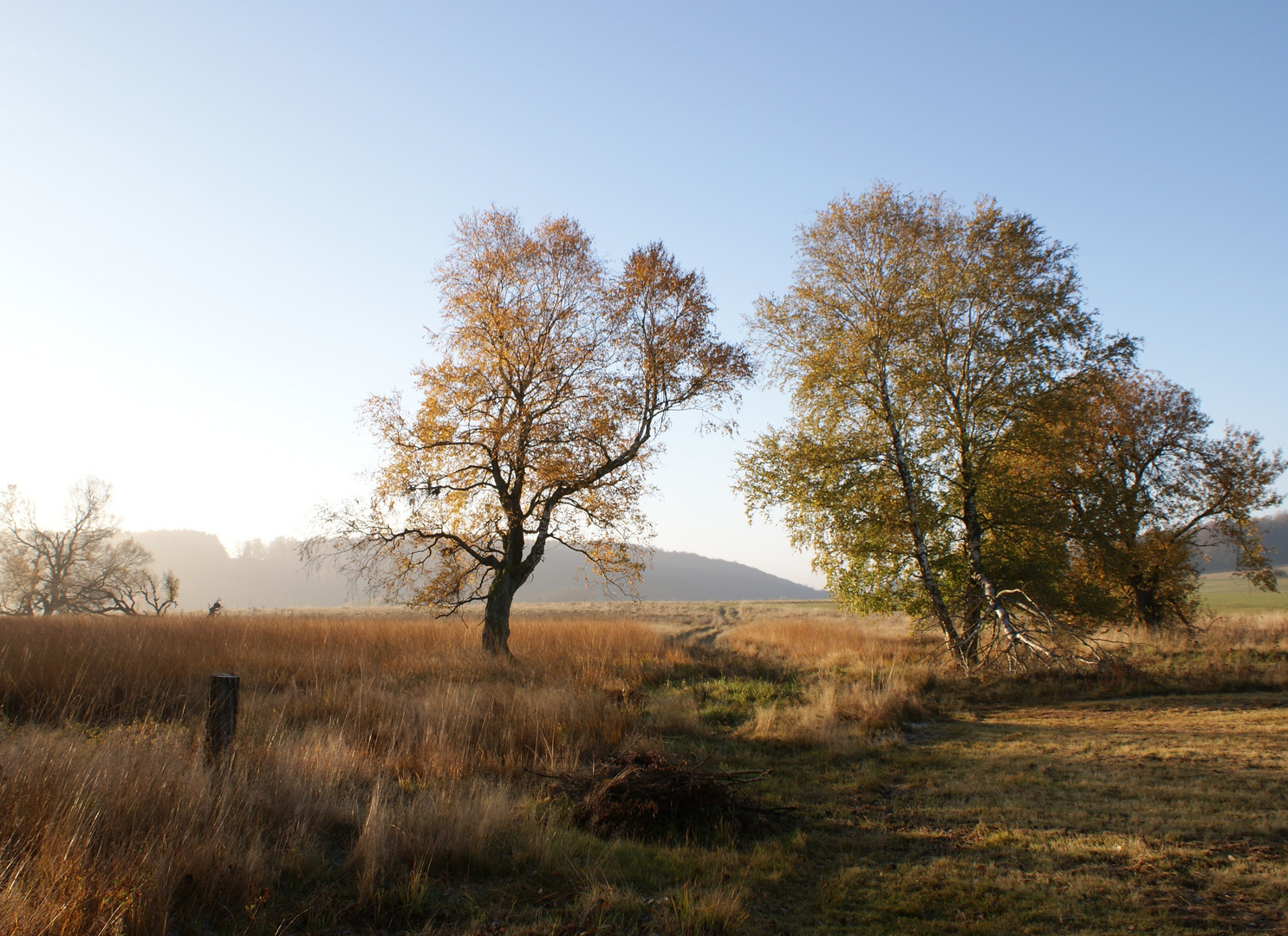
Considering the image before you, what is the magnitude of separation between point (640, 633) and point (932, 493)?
8.80 m

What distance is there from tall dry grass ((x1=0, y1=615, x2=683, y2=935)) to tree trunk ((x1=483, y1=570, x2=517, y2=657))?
2.14 meters

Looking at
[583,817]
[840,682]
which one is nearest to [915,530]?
[840,682]

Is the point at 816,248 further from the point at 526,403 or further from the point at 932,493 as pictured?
the point at 526,403

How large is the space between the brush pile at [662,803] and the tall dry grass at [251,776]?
58 centimetres

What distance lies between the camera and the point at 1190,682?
12.0 m

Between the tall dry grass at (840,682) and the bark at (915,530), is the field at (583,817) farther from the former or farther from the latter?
the bark at (915,530)

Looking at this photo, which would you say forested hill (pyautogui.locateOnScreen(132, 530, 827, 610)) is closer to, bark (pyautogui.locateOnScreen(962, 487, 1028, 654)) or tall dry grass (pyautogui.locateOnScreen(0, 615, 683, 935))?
bark (pyautogui.locateOnScreen(962, 487, 1028, 654))

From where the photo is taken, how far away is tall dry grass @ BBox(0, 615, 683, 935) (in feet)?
11.6

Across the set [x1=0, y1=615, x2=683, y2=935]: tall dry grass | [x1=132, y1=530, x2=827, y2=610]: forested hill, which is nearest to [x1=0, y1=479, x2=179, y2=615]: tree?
[x1=0, y1=615, x2=683, y2=935]: tall dry grass

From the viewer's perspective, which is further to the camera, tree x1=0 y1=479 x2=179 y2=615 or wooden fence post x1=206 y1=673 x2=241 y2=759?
tree x1=0 y1=479 x2=179 y2=615

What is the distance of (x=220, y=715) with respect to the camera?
548 cm

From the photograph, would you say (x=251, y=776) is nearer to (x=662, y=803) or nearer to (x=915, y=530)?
(x=662, y=803)

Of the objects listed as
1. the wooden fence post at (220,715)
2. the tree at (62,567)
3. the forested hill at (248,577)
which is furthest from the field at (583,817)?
the forested hill at (248,577)

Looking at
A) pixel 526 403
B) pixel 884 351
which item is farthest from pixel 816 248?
pixel 526 403
